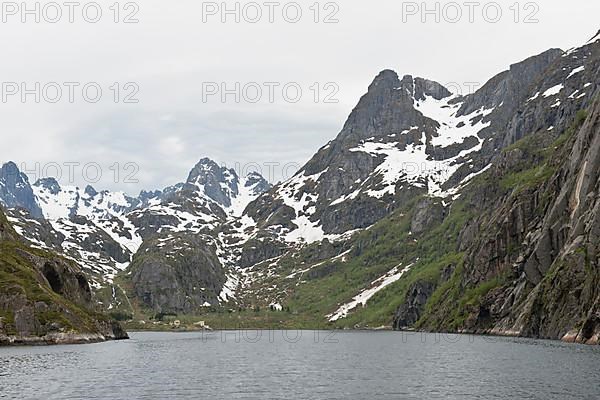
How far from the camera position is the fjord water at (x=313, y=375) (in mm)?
77938

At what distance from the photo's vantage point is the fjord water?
3068 inches

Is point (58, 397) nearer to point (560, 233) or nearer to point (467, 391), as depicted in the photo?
point (467, 391)

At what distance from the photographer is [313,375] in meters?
98.0

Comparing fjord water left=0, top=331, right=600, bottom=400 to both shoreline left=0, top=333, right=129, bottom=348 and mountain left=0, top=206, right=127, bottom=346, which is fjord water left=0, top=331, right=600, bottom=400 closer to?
shoreline left=0, top=333, right=129, bottom=348

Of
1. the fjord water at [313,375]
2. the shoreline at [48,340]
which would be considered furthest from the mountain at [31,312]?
the fjord water at [313,375]

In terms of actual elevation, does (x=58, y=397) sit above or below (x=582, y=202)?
below

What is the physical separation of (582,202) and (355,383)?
11712 cm

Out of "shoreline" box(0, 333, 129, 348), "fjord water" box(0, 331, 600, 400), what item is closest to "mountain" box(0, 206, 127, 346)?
"shoreline" box(0, 333, 129, 348)

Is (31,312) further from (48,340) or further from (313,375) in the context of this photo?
(313,375)

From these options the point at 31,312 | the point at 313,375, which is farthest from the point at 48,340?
the point at 313,375

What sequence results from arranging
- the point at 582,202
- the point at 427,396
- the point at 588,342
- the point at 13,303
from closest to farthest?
the point at 427,396 → the point at 588,342 → the point at 13,303 → the point at 582,202

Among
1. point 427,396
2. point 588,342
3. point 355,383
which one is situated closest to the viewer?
point 427,396

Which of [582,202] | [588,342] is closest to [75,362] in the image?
[588,342]

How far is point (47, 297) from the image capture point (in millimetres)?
177750
